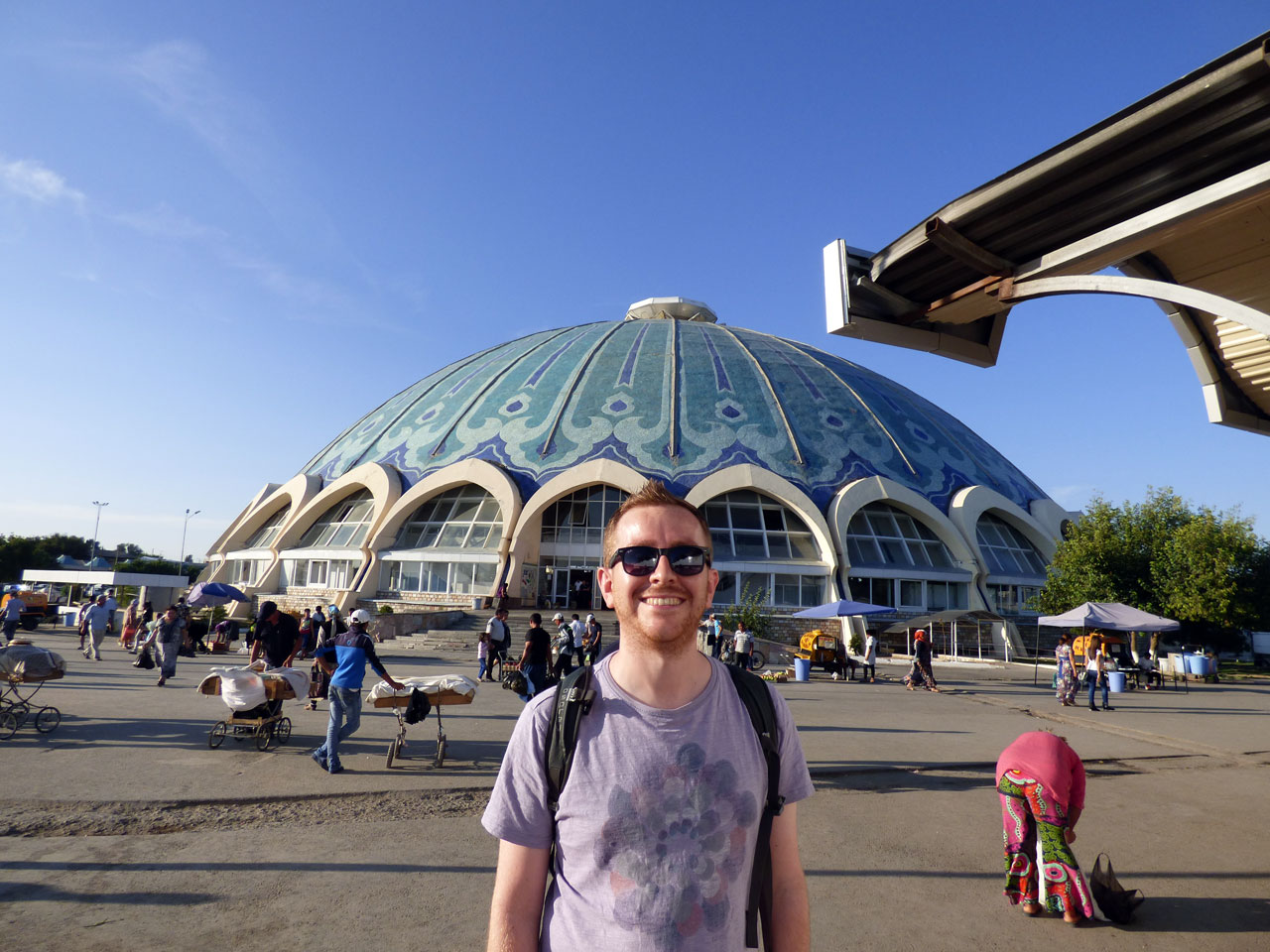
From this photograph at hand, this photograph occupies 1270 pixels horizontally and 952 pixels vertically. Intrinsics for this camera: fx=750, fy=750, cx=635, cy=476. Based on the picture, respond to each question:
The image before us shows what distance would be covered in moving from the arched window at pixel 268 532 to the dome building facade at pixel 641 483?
0.59 ft

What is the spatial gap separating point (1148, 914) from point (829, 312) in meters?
4.39

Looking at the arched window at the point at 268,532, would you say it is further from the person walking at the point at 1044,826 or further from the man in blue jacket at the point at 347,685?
the person walking at the point at 1044,826

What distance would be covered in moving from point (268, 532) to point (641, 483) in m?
18.9

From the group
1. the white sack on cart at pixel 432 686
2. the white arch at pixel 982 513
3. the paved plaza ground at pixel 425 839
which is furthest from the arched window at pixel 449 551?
the white sack on cart at pixel 432 686

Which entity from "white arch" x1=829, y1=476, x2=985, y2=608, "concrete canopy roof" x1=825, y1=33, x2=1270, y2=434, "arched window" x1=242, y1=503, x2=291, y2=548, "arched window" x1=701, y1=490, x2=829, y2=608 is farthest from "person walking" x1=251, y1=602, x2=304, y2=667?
"arched window" x1=242, y1=503, x2=291, y2=548

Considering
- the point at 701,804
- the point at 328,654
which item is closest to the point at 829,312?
the point at 701,804

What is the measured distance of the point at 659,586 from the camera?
6.68ft

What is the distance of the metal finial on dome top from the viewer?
42.5 meters

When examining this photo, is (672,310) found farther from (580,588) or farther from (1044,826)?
(1044,826)

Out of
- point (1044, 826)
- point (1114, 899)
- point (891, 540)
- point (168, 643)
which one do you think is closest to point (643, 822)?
point (1044, 826)

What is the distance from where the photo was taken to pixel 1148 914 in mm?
4543

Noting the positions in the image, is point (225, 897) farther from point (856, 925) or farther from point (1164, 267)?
point (1164, 267)

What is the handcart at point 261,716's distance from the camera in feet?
27.5

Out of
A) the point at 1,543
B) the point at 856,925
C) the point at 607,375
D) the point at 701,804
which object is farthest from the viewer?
the point at 1,543
